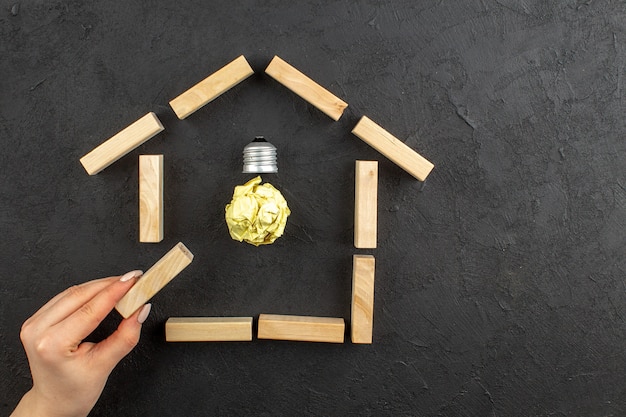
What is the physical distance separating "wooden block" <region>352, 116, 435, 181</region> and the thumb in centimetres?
60

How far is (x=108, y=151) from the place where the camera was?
3.42 ft

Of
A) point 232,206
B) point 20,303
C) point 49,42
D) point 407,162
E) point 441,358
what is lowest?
point 441,358

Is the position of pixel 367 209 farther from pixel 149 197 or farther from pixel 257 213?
pixel 149 197

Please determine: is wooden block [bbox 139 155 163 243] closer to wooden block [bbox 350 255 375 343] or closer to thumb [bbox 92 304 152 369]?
thumb [bbox 92 304 152 369]

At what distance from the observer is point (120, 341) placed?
0.97 metres

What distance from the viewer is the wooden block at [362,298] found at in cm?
106

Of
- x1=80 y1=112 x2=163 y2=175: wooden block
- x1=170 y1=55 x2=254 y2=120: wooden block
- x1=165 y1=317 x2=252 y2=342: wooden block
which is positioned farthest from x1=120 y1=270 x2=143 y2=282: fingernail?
x1=170 y1=55 x2=254 y2=120: wooden block

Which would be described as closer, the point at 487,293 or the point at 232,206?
the point at 232,206

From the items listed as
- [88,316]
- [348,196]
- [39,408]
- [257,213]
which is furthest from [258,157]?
[39,408]

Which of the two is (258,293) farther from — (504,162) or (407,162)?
(504,162)

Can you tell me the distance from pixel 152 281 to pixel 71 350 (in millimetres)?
194

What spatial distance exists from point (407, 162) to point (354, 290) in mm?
312

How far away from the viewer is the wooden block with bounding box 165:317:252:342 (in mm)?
1076

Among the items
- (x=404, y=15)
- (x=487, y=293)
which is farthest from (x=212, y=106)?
(x=487, y=293)
